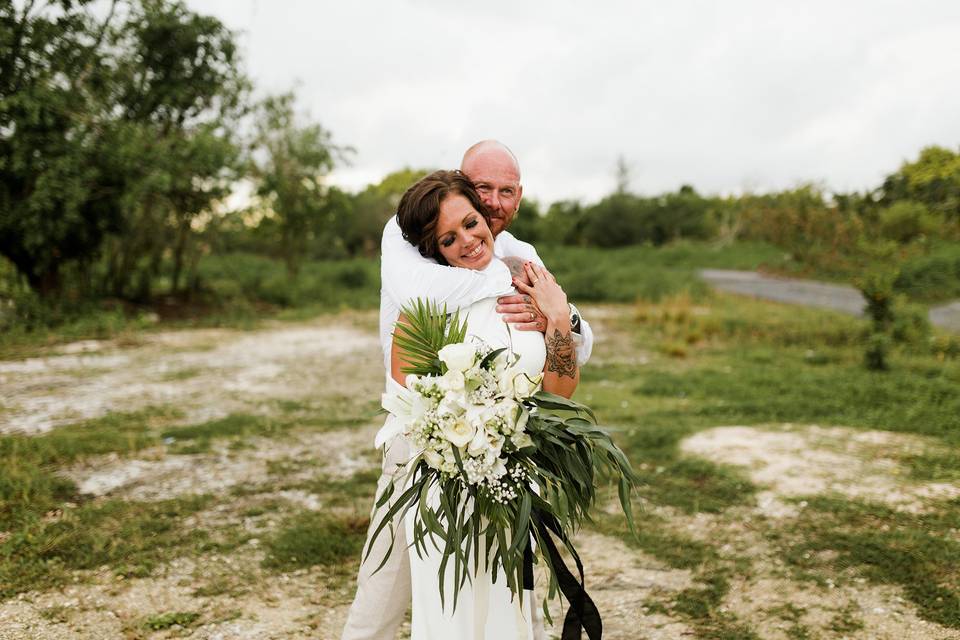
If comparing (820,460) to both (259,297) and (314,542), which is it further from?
(259,297)

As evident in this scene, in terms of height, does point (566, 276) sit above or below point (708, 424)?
above

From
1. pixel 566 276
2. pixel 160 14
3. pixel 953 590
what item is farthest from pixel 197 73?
pixel 953 590

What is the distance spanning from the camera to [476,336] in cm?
210

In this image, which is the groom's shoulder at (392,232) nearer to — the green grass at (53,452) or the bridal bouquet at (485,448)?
the bridal bouquet at (485,448)

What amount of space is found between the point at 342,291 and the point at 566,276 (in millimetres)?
6180

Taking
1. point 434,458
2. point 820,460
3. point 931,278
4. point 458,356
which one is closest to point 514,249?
point 458,356

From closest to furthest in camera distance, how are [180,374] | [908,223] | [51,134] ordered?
[180,374], [51,134], [908,223]

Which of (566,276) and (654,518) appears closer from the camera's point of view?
(654,518)

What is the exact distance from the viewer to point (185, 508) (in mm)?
4914

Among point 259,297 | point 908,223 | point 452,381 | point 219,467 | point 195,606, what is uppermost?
point 908,223

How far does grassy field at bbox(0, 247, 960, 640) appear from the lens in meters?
3.59

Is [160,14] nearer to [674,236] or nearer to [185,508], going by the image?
[185,508]

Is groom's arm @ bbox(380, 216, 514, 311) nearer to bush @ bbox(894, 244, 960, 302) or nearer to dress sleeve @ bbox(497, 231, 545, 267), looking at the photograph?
dress sleeve @ bbox(497, 231, 545, 267)

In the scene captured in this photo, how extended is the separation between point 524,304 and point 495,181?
0.58 m
